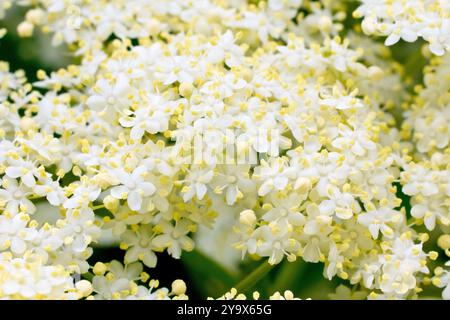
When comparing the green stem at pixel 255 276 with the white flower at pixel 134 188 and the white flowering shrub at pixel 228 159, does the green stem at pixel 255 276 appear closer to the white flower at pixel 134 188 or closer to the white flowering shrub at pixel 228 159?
the white flowering shrub at pixel 228 159

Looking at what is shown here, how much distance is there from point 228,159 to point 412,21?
0.28 meters

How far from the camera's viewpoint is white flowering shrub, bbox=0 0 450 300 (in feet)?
3.17

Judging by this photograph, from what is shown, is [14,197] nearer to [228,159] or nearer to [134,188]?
[134,188]

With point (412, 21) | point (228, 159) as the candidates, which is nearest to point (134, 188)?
point (228, 159)

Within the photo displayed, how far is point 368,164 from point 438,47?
0.54ft

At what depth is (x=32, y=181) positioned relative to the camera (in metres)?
0.99

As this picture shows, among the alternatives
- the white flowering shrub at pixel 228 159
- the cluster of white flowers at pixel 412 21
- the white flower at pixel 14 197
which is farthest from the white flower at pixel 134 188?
the cluster of white flowers at pixel 412 21

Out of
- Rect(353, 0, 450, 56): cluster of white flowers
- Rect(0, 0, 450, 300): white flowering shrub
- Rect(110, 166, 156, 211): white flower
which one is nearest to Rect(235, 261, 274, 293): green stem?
Rect(0, 0, 450, 300): white flowering shrub

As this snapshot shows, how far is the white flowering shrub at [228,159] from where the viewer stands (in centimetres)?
97

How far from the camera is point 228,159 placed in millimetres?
986

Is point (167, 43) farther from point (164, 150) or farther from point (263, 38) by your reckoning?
point (164, 150)

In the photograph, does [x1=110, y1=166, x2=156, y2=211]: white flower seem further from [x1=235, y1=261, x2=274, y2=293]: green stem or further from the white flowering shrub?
[x1=235, y1=261, x2=274, y2=293]: green stem
